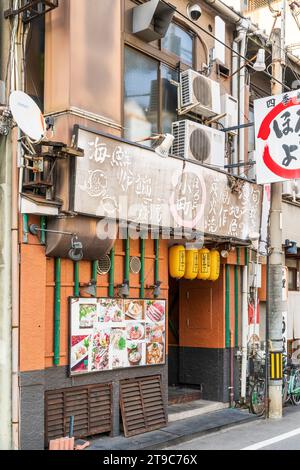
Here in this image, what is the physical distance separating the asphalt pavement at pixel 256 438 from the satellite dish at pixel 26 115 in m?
5.76

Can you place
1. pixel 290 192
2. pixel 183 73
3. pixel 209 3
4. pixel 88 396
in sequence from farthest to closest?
pixel 290 192
pixel 209 3
pixel 183 73
pixel 88 396

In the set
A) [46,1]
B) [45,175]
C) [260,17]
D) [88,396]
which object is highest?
[260,17]

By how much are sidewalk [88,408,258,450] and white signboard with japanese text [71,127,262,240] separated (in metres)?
3.80

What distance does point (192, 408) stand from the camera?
12.8 m

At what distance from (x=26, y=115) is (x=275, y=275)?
6.95m

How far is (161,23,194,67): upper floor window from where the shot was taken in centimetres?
1248

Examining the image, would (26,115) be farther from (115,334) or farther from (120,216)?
(115,334)

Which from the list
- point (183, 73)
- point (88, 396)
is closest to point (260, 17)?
point (183, 73)

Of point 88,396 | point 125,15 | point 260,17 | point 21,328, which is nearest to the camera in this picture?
point 21,328

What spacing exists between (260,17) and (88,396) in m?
15.9

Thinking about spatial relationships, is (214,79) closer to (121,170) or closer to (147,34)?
(147,34)

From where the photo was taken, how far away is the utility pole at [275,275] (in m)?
12.6

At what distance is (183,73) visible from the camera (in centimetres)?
1244

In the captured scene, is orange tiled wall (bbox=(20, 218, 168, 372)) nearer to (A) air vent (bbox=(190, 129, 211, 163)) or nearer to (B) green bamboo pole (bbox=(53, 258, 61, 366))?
A: (B) green bamboo pole (bbox=(53, 258, 61, 366))
